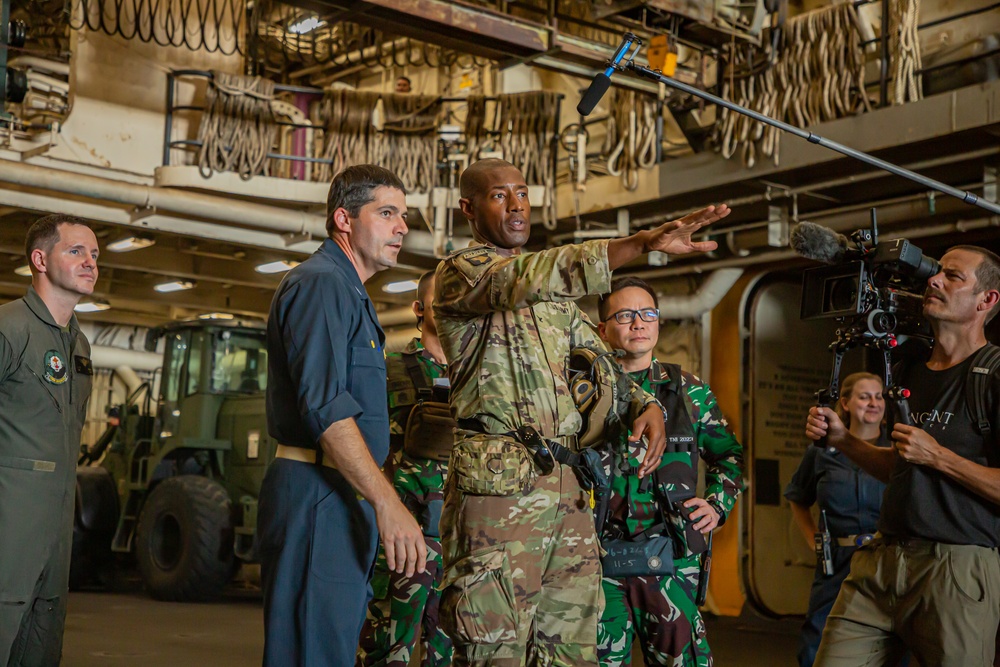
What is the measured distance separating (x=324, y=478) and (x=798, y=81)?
18.2ft

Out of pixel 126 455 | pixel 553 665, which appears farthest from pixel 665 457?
pixel 126 455

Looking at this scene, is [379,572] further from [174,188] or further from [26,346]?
[174,188]

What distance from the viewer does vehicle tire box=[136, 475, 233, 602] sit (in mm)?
8719

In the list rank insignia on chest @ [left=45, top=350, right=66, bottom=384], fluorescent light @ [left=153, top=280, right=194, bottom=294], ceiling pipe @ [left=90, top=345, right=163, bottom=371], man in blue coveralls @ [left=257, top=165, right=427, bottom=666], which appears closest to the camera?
man in blue coveralls @ [left=257, top=165, right=427, bottom=666]

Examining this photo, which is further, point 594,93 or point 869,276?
point 869,276

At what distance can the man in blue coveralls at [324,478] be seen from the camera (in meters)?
2.56

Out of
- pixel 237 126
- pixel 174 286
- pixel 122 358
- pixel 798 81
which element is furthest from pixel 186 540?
pixel 122 358

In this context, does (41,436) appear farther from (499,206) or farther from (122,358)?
(122,358)

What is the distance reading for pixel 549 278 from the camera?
2.57m

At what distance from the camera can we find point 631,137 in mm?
8344

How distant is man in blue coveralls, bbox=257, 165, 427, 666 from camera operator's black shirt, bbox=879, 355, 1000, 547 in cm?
158

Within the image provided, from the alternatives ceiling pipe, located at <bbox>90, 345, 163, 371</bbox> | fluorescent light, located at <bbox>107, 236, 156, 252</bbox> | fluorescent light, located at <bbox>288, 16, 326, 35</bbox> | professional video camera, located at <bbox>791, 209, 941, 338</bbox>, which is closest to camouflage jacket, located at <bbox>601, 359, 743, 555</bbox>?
professional video camera, located at <bbox>791, 209, 941, 338</bbox>

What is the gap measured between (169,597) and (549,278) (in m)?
7.37

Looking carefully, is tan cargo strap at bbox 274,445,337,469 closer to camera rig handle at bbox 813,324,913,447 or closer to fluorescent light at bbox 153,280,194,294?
camera rig handle at bbox 813,324,913,447
